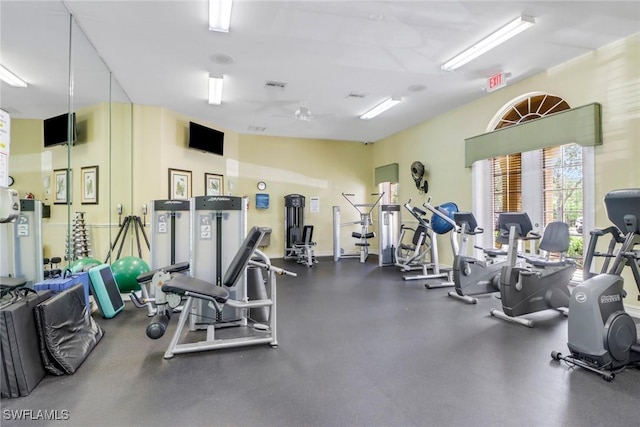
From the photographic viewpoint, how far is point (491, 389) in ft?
6.89

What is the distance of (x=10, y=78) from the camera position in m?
2.93

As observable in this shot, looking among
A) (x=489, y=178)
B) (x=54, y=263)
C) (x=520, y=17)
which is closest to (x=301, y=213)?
(x=489, y=178)

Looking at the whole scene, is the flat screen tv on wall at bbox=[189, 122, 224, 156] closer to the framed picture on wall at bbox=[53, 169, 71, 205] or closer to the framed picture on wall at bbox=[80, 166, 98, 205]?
the framed picture on wall at bbox=[80, 166, 98, 205]

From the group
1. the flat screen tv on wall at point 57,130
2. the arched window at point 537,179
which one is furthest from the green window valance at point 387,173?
the flat screen tv on wall at point 57,130

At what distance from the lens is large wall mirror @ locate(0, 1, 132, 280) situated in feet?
9.50

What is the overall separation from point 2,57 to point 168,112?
3239 millimetres

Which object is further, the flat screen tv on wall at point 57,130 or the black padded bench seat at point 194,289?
the flat screen tv on wall at point 57,130

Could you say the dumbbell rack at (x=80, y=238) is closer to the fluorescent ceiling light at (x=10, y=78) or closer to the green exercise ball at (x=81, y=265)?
the green exercise ball at (x=81, y=265)

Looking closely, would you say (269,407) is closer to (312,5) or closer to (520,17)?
(312,5)

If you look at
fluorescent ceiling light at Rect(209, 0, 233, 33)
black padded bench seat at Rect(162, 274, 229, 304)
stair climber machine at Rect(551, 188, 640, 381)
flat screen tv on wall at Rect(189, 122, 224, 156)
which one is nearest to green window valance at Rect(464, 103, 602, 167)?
stair climber machine at Rect(551, 188, 640, 381)

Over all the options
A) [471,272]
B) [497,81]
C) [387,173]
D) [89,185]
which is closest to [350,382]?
[471,272]

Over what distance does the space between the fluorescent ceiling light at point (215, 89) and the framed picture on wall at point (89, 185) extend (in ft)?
6.98

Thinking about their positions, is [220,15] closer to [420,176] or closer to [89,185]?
[89,185]

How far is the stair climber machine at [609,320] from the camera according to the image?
7.45 ft
